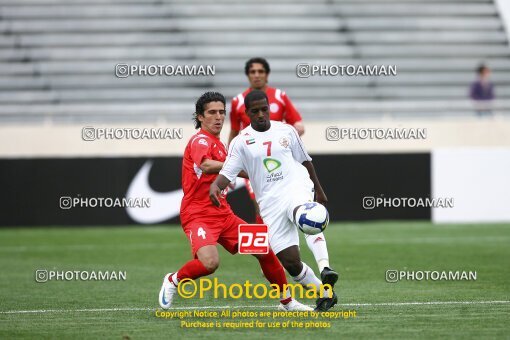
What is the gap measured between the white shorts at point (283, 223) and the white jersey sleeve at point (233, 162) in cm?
44

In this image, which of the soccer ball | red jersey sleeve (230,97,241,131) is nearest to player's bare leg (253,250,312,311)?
the soccer ball

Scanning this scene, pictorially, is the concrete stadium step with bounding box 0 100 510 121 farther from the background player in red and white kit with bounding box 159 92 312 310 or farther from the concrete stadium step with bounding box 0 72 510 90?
the background player in red and white kit with bounding box 159 92 312 310

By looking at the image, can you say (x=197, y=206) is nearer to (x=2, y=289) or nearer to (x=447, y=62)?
(x=2, y=289)

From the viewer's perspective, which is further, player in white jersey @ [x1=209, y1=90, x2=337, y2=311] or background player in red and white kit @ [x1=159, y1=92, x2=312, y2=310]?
background player in red and white kit @ [x1=159, y1=92, x2=312, y2=310]

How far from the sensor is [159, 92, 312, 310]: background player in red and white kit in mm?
9070

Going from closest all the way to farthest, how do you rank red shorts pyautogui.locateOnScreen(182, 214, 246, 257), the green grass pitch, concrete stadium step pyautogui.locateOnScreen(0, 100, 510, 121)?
1. the green grass pitch
2. red shorts pyautogui.locateOnScreen(182, 214, 246, 257)
3. concrete stadium step pyautogui.locateOnScreen(0, 100, 510, 121)

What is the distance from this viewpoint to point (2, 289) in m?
11.3

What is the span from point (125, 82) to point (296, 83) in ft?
12.4

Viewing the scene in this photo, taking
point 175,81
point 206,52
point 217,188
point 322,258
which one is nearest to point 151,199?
point 175,81

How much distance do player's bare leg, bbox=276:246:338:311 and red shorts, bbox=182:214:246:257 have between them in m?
0.52

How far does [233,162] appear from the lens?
352 inches

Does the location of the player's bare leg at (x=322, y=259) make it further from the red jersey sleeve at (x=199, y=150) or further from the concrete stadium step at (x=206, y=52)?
the concrete stadium step at (x=206, y=52)

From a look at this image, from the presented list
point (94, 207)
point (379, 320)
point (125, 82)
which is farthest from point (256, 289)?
point (125, 82)

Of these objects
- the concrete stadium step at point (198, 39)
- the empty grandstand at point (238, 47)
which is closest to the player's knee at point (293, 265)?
the empty grandstand at point (238, 47)
